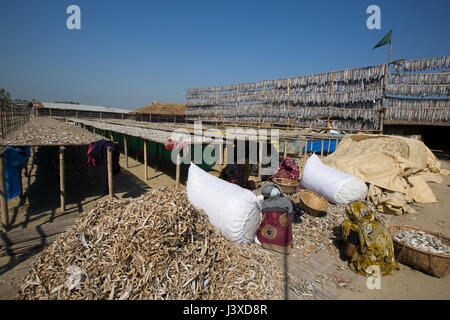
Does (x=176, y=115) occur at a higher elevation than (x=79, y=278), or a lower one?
higher

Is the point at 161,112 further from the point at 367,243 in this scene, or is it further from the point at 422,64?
the point at 367,243

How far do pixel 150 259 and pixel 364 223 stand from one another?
315 centimetres

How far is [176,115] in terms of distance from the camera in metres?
33.2

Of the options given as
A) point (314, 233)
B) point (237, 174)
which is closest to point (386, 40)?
point (237, 174)

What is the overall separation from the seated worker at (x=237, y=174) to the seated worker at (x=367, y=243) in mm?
3893

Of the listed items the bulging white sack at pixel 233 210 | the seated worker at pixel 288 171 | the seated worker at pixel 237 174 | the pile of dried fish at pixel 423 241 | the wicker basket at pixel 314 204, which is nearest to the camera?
the bulging white sack at pixel 233 210

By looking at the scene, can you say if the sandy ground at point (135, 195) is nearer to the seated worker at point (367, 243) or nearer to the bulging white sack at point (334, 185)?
the seated worker at point (367, 243)

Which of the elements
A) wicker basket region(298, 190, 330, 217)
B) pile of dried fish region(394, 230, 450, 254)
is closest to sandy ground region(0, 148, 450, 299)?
pile of dried fish region(394, 230, 450, 254)

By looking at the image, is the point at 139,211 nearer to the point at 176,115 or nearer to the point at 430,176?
the point at 430,176

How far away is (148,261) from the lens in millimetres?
2635

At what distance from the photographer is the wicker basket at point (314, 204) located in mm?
5309

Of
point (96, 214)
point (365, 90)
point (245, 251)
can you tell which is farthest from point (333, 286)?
point (365, 90)

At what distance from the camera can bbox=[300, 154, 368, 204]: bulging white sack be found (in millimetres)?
5816

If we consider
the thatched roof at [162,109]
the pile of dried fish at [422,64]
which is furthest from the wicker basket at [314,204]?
the thatched roof at [162,109]
